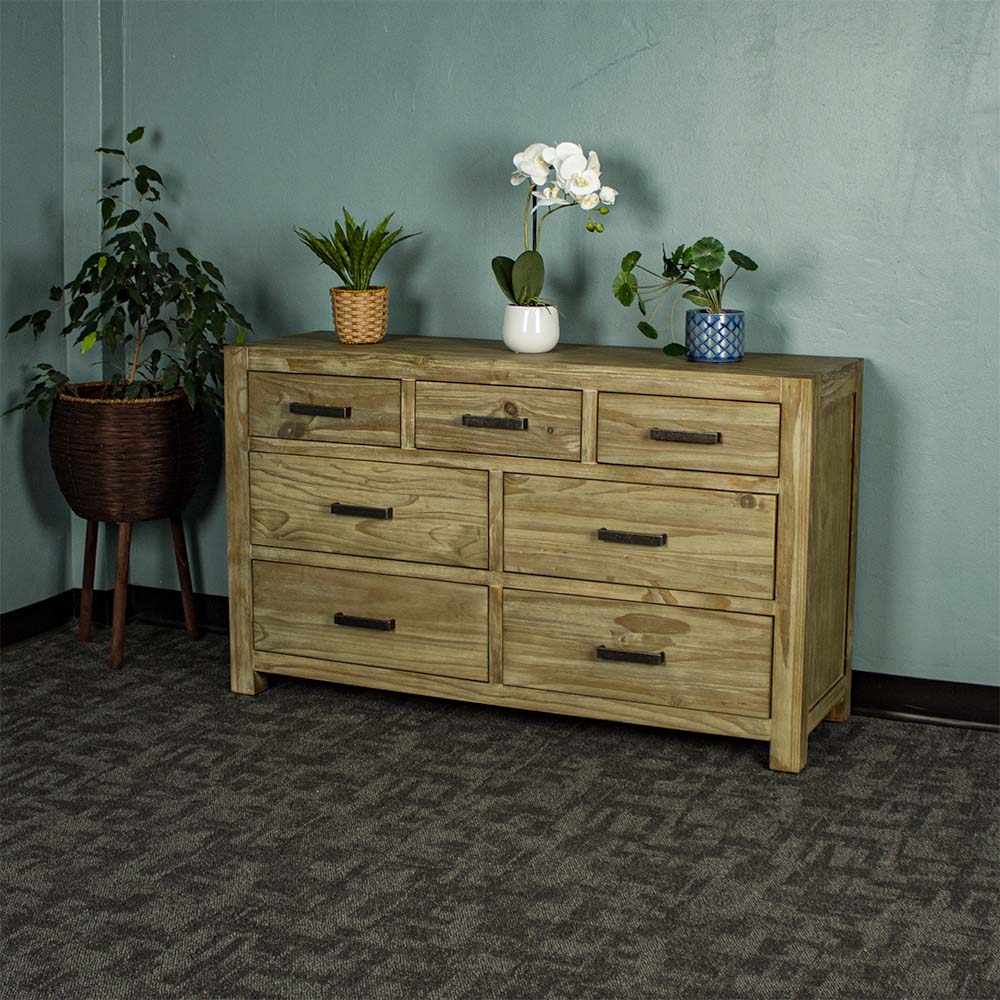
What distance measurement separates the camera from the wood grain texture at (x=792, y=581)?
2.61m

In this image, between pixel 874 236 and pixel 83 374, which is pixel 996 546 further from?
pixel 83 374

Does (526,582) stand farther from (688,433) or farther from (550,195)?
(550,195)

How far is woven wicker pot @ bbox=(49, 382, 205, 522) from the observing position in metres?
3.27

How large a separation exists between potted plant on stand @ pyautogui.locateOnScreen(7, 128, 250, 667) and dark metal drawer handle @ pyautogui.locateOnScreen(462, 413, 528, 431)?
633 millimetres

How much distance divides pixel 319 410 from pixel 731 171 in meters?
1.02

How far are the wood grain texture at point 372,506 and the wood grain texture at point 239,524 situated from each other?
3 cm

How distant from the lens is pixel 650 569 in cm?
279

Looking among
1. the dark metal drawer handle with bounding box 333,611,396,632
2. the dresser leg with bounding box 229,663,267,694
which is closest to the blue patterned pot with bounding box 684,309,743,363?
the dark metal drawer handle with bounding box 333,611,396,632

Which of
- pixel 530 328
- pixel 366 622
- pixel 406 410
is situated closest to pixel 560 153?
pixel 530 328

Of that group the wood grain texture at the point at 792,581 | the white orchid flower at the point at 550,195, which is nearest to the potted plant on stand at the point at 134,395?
the white orchid flower at the point at 550,195

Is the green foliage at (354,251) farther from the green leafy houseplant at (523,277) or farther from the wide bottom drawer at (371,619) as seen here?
the wide bottom drawer at (371,619)

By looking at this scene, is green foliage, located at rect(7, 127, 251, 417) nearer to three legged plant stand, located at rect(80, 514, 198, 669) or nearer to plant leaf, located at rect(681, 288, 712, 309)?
three legged plant stand, located at rect(80, 514, 198, 669)

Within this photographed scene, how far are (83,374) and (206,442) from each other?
429 mm

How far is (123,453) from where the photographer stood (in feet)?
10.8
